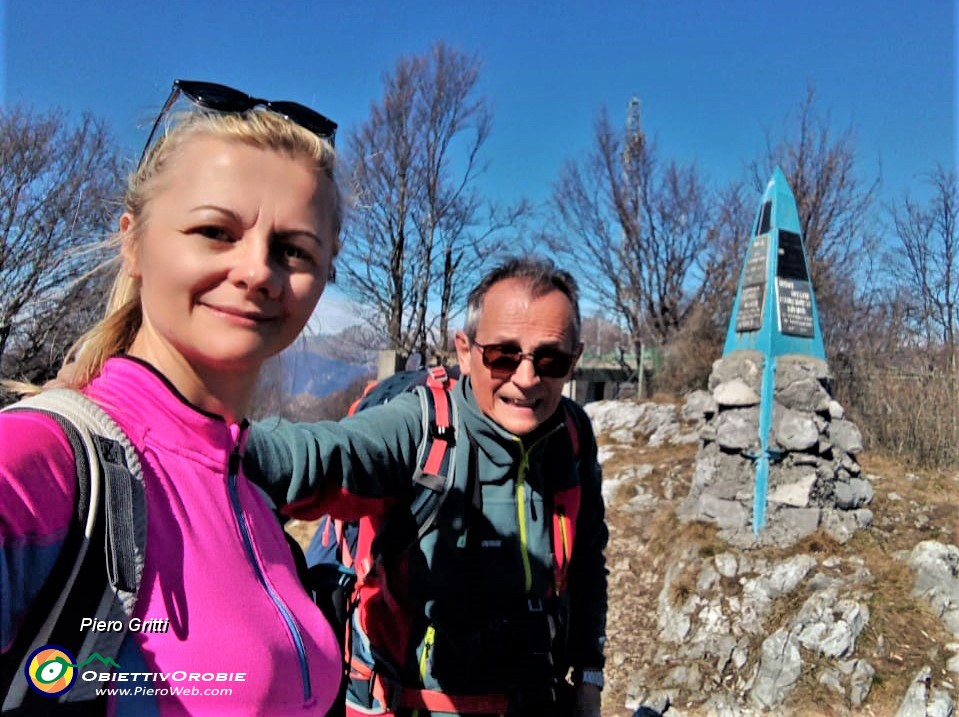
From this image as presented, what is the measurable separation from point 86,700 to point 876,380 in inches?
384

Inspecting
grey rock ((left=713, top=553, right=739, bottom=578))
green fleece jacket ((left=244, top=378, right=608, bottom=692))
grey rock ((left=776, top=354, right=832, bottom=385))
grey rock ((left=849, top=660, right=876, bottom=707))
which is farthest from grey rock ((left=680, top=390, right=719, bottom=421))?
green fleece jacket ((left=244, top=378, right=608, bottom=692))

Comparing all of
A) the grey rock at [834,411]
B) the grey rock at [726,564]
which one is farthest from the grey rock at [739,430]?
the grey rock at [726,564]

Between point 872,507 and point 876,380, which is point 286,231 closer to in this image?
point 872,507

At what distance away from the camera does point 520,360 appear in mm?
1706

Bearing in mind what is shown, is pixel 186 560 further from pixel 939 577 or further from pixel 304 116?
pixel 939 577

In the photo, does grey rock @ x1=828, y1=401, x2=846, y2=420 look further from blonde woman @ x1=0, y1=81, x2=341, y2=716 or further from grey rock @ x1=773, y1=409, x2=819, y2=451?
blonde woman @ x1=0, y1=81, x2=341, y2=716

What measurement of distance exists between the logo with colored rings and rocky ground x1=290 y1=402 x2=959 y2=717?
175 inches

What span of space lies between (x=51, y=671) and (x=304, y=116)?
2.80 feet

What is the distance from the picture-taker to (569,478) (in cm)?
178

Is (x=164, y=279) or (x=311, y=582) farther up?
(x=164, y=279)

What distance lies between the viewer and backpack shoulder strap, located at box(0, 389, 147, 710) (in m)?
0.60

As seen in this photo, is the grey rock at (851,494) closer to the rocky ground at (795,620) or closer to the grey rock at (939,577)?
the rocky ground at (795,620)

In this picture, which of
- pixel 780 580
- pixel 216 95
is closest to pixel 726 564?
pixel 780 580

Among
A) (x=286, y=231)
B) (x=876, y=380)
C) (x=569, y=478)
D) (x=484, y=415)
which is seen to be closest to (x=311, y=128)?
(x=286, y=231)
